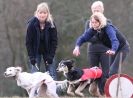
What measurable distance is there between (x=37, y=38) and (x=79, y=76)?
3.47 feet

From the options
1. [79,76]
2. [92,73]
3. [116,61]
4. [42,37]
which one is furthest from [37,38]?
[116,61]

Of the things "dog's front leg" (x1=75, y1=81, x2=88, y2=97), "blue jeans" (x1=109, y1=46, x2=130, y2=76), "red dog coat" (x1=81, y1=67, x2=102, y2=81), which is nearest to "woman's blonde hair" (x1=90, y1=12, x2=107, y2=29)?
"blue jeans" (x1=109, y1=46, x2=130, y2=76)

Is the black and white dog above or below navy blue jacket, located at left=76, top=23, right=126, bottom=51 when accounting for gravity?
below

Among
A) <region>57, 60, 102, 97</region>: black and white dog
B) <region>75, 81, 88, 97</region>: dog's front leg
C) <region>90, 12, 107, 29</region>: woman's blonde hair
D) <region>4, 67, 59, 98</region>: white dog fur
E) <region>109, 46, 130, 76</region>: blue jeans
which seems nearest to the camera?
<region>4, 67, 59, 98</region>: white dog fur

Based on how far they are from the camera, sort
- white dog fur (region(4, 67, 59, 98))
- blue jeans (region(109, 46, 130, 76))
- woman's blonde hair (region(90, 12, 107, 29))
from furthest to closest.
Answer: blue jeans (region(109, 46, 130, 76)), woman's blonde hair (region(90, 12, 107, 29)), white dog fur (region(4, 67, 59, 98))

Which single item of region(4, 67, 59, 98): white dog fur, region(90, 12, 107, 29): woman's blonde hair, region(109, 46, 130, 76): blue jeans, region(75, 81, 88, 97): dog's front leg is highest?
region(90, 12, 107, 29): woman's blonde hair

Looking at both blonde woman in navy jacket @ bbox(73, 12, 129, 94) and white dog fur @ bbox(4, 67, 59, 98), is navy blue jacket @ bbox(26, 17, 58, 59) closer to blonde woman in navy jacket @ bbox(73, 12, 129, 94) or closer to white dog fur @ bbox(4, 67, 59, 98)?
blonde woman in navy jacket @ bbox(73, 12, 129, 94)

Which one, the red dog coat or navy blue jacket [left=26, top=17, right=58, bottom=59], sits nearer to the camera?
the red dog coat

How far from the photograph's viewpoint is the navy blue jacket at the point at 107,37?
989 centimetres

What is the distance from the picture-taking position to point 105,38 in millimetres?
10180

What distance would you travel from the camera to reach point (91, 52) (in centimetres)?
1036

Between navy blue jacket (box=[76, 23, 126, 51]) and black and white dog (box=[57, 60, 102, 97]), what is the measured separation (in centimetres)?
54

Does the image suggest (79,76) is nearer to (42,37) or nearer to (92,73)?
(92,73)

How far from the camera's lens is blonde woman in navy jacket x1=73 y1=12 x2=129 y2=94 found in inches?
390
